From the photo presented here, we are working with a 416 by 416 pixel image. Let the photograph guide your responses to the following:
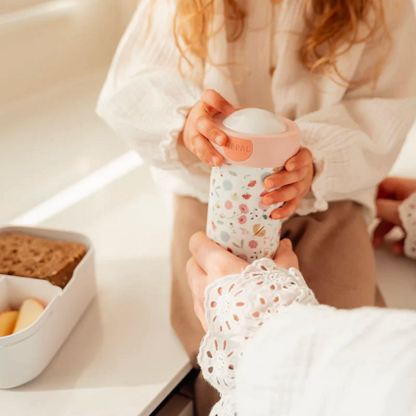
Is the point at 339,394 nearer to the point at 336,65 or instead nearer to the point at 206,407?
the point at 206,407

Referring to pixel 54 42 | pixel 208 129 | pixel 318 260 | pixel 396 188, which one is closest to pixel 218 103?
pixel 208 129

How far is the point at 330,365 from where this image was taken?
1.10 feet

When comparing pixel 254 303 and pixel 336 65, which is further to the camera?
pixel 336 65

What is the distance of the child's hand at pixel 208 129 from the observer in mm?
510

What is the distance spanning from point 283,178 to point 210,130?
0.09 meters

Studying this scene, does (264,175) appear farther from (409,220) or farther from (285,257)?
(409,220)

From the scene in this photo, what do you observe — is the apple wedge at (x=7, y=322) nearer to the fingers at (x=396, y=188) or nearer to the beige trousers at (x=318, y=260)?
the beige trousers at (x=318, y=260)

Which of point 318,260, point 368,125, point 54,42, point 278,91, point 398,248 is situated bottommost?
point 398,248

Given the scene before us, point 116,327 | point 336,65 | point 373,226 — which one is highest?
point 336,65

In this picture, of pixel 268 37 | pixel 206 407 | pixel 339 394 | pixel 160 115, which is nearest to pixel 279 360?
pixel 339 394

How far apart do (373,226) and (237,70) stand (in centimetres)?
41

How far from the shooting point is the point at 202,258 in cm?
59

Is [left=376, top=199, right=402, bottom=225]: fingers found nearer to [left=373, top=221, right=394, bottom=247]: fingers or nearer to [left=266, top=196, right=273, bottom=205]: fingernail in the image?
[left=373, top=221, right=394, bottom=247]: fingers

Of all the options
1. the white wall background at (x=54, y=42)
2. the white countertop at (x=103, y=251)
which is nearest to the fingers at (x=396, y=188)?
the white countertop at (x=103, y=251)
